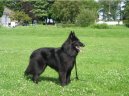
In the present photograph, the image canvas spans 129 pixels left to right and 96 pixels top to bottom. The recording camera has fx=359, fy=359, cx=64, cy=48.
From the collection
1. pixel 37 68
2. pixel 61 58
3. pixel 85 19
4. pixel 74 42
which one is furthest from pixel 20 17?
pixel 74 42

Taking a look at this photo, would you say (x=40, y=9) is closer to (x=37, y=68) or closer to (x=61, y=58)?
(x=37, y=68)

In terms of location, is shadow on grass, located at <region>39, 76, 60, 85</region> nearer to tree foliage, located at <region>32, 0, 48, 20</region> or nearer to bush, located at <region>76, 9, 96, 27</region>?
bush, located at <region>76, 9, 96, 27</region>

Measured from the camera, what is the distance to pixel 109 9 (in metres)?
129

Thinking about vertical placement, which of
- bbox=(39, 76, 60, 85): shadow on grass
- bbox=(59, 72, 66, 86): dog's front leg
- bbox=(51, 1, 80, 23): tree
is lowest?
bbox=(39, 76, 60, 85): shadow on grass

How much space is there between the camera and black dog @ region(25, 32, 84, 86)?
12320 mm

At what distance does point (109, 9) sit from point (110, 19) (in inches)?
150

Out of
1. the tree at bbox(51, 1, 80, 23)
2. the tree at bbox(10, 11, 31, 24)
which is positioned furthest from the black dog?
the tree at bbox(10, 11, 31, 24)

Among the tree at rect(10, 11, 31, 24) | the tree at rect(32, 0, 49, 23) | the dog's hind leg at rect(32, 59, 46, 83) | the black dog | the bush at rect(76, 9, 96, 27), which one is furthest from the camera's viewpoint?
the tree at rect(32, 0, 49, 23)

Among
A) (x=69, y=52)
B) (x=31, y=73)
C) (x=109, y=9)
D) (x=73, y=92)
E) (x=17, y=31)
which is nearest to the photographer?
(x=73, y=92)

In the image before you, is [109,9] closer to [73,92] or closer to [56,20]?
[56,20]

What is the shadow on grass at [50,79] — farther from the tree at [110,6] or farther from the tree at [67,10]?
the tree at [110,6]

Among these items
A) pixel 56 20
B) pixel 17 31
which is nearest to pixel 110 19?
pixel 56 20

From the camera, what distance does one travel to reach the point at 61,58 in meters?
12.6

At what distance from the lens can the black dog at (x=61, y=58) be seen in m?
12.3
